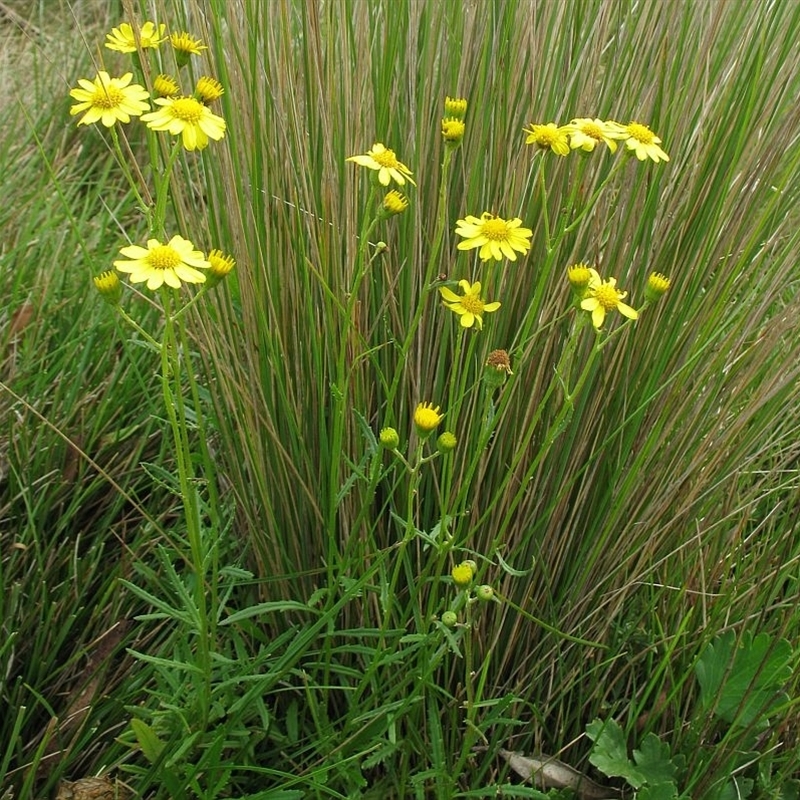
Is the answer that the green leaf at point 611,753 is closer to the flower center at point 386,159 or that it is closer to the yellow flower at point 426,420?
the yellow flower at point 426,420

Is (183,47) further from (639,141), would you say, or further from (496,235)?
(639,141)

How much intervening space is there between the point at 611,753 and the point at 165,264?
2.78 ft

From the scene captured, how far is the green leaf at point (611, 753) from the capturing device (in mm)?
1219

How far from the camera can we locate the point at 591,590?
133 centimetres

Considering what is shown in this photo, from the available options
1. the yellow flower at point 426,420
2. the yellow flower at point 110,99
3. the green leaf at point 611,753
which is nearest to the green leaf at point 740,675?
the green leaf at point 611,753

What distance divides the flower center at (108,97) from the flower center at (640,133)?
534 millimetres

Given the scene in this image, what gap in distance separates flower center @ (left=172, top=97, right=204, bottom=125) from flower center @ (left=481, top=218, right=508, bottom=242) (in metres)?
0.32

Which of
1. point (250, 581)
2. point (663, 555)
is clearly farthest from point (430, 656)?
point (663, 555)

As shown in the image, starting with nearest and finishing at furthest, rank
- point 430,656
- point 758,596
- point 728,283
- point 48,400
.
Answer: point 430,656
point 728,283
point 758,596
point 48,400

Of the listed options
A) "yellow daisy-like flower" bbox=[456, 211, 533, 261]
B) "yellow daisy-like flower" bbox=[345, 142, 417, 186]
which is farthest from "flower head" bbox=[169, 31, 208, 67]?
"yellow daisy-like flower" bbox=[456, 211, 533, 261]

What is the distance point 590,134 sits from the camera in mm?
995

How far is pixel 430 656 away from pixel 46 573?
641 millimetres

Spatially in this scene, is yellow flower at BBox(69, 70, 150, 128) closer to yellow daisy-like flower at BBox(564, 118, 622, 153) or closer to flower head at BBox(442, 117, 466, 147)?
flower head at BBox(442, 117, 466, 147)

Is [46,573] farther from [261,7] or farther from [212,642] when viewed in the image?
[261,7]
